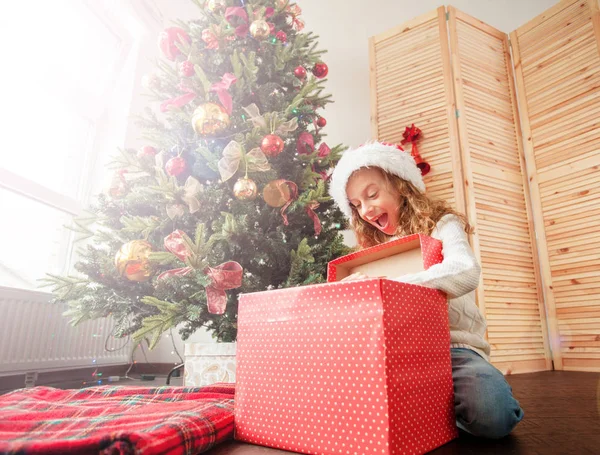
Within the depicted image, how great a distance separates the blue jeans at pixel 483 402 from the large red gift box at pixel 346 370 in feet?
0.27

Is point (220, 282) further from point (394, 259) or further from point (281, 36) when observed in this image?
point (281, 36)

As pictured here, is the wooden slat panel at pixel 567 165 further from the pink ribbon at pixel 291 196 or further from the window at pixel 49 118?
the window at pixel 49 118

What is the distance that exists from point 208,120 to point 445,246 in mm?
869

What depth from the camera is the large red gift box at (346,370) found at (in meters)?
0.52

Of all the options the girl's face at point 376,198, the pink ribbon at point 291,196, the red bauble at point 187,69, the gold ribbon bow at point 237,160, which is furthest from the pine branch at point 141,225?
the girl's face at point 376,198

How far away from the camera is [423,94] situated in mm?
2447

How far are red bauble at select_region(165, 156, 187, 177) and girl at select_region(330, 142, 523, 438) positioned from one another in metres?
0.57

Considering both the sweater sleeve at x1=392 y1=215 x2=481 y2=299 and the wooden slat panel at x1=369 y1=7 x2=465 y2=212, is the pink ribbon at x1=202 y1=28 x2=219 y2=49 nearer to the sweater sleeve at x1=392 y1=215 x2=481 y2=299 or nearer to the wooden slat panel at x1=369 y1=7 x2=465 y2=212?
the sweater sleeve at x1=392 y1=215 x2=481 y2=299

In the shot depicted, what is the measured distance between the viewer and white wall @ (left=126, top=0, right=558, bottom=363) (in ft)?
9.39

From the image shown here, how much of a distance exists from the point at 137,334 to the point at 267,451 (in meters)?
0.58

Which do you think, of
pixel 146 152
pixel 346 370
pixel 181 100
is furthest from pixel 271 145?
pixel 346 370

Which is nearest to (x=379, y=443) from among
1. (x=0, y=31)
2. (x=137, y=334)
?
(x=137, y=334)

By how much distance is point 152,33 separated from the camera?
8.40ft

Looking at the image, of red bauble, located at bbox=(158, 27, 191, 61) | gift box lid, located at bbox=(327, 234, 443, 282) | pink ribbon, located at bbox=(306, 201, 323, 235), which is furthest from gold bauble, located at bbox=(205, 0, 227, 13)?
gift box lid, located at bbox=(327, 234, 443, 282)
